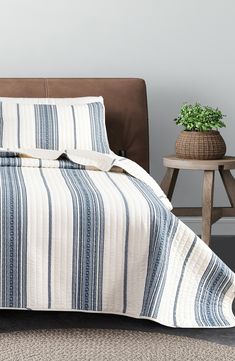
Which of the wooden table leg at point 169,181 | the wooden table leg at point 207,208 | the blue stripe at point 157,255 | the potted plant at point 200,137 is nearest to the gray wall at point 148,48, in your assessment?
the wooden table leg at point 169,181

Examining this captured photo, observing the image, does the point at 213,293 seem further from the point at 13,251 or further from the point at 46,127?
the point at 46,127

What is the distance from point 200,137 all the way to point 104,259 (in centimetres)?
149

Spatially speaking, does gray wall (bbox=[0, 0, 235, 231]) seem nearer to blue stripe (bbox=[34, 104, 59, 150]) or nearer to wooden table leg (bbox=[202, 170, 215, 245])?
blue stripe (bbox=[34, 104, 59, 150])

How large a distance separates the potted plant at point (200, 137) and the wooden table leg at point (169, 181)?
5.5 inches

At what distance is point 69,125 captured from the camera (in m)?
4.44

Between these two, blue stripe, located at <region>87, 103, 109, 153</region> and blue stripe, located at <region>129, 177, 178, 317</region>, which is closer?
blue stripe, located at <region>129, 177, 178, 317</region>

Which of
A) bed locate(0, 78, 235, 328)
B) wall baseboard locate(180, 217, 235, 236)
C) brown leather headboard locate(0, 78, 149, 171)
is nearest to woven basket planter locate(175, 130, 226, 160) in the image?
brown leather headboard locate(0, 78, 149, 171)

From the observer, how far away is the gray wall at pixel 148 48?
16.4ft

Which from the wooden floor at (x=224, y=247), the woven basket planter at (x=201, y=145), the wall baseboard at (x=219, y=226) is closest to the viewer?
the woven basket planter at (x=201, y=145)

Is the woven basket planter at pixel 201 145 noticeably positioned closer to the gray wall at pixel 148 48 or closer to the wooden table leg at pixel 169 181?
the wooden table leg at pixel 169 181

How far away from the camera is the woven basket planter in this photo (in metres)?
4.54

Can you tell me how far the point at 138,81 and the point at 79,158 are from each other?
3.55 ft

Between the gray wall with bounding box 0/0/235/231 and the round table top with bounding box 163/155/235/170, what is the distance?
60cm

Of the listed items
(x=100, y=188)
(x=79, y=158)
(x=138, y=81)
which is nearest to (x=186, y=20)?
(x=138, y=81)
